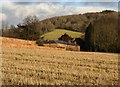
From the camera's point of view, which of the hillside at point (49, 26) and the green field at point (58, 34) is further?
the green field at point (58, 34)

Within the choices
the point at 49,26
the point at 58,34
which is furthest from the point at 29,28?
the point at 58,34

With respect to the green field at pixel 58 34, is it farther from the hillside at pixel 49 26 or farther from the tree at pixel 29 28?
the tree at pixel 29 28

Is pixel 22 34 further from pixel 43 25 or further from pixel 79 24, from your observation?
pixel 79 24

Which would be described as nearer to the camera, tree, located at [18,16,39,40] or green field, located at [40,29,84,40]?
tree, located at [18,16,39,40]

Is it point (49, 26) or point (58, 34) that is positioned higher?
point (49, 26)

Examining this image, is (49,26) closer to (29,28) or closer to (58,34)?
(58,34)

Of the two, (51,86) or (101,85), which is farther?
(101,85)

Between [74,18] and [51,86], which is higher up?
[74,18]

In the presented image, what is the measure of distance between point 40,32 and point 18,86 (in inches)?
2553

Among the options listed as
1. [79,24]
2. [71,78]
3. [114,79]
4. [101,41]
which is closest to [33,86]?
[71,78]

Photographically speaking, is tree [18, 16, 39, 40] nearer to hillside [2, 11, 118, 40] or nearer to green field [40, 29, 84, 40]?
hillside [2, 11, 118, 40]

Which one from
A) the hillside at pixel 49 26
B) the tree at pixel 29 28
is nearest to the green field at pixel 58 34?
the hillside at pixel 49 26

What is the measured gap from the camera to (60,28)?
297ft

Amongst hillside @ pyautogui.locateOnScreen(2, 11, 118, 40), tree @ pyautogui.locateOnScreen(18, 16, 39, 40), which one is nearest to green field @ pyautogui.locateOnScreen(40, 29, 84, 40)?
hillside @ pyautogui.locateOnScreen(2, 11, 118, 40)
